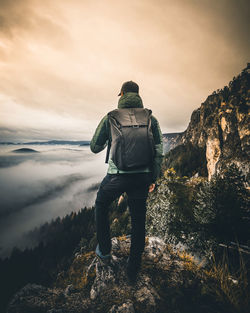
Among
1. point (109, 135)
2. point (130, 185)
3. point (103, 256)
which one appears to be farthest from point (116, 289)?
point (109, 135)

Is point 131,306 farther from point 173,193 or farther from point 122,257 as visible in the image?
point 173,193

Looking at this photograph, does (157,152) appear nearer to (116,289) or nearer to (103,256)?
(103,256)

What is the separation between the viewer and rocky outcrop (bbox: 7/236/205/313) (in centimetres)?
283

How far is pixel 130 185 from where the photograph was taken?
2.71 metres

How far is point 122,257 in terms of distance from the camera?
3.95 metres

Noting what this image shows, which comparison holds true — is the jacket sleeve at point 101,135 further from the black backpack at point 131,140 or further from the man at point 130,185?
the black backpack at point 131,140

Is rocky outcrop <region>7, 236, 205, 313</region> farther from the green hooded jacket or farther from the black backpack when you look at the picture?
the black backpack

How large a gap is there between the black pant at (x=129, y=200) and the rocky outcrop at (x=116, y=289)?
773 millimetres

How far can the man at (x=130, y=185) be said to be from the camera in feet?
8.93

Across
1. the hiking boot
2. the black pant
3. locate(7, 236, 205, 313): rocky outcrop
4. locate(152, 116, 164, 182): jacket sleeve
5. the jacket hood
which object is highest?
the jacket hood

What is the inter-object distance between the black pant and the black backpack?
0.93 ft

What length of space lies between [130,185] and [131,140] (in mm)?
877

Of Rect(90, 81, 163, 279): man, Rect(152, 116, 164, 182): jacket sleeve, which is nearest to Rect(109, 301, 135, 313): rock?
Rect(90, 81, 163, 279): man

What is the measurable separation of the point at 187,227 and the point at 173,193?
10.5 ft
